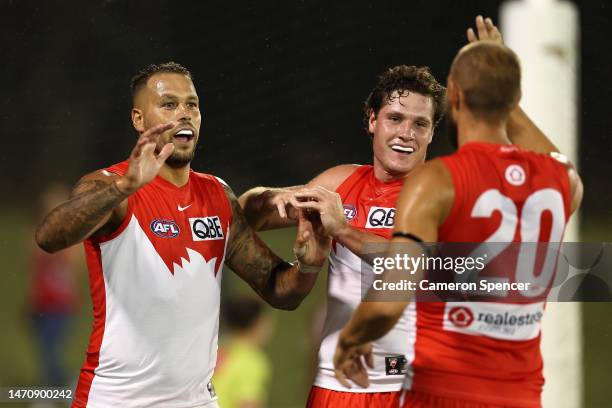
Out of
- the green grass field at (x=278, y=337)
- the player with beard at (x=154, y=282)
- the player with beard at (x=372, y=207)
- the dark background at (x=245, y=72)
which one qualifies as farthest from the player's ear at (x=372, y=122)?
the green grass field at (x=278, y=337)

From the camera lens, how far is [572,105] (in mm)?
5844

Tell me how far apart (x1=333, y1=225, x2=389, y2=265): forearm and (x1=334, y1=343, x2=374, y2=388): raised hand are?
2.68 ft

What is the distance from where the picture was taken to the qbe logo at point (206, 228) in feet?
14.1

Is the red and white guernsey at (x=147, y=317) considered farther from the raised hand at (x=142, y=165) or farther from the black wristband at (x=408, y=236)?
the black wristband at (x=408, y=236)

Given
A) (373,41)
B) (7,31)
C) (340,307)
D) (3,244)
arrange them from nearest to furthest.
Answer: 1. (340,307)
2. (7,31)
3. (373,41)
4. (3,244)

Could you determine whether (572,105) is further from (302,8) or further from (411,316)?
(302,8)

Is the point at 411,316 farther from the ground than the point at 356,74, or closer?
closer

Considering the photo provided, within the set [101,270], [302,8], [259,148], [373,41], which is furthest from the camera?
[259,148]

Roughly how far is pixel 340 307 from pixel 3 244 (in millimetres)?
12655

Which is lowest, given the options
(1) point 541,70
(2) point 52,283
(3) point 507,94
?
(2) point 52,283

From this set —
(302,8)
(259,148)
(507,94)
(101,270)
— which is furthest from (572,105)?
(259,148)

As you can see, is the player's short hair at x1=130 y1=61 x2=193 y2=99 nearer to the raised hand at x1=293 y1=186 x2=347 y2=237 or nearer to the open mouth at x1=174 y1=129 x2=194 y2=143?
the open mouth at x1=174 y1=129 x2=194 y2=143

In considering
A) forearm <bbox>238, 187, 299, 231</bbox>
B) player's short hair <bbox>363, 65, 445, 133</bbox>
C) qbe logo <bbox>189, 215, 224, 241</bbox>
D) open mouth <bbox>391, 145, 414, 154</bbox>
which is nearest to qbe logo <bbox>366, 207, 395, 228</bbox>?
open mouth <bbox>391, 145, 414, 154</bbox>

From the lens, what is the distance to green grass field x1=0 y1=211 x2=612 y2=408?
10.6 m
